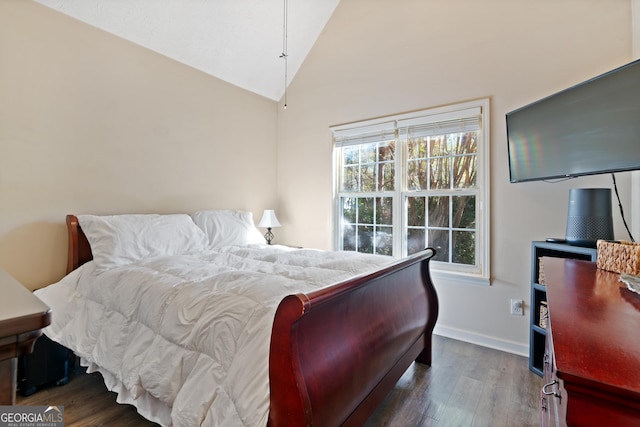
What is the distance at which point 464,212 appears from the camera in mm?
2809

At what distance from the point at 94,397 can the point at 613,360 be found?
250 centimetres

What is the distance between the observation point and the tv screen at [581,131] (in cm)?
143

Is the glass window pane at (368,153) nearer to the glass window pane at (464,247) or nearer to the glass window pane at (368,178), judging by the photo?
the glass window pane at (368,178)

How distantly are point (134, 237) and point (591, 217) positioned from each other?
3228mm

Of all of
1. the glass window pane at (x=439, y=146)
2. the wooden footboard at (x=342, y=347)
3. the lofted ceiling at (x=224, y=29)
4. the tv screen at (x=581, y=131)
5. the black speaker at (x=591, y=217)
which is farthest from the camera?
the glass window pane at (x=439, y=146)

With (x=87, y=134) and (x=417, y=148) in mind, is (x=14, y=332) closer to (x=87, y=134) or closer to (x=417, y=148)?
(x=87, y=134)

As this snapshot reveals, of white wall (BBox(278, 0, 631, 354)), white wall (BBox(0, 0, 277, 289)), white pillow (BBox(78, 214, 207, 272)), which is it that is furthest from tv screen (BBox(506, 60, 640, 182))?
white wall (BBox(0, 0, 277, 289))

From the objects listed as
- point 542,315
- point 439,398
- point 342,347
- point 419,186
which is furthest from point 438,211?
point 342,347

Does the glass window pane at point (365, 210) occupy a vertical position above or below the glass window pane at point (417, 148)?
below

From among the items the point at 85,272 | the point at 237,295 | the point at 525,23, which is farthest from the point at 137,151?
the point at 525,23

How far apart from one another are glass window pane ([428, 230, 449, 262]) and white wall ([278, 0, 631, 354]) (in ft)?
0.84

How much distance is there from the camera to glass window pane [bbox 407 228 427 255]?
3.04 metres

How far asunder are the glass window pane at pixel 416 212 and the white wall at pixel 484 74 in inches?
24.8

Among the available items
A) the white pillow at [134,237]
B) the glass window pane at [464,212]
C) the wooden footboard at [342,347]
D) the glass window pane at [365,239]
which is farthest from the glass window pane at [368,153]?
the white pillow at [134,237]
